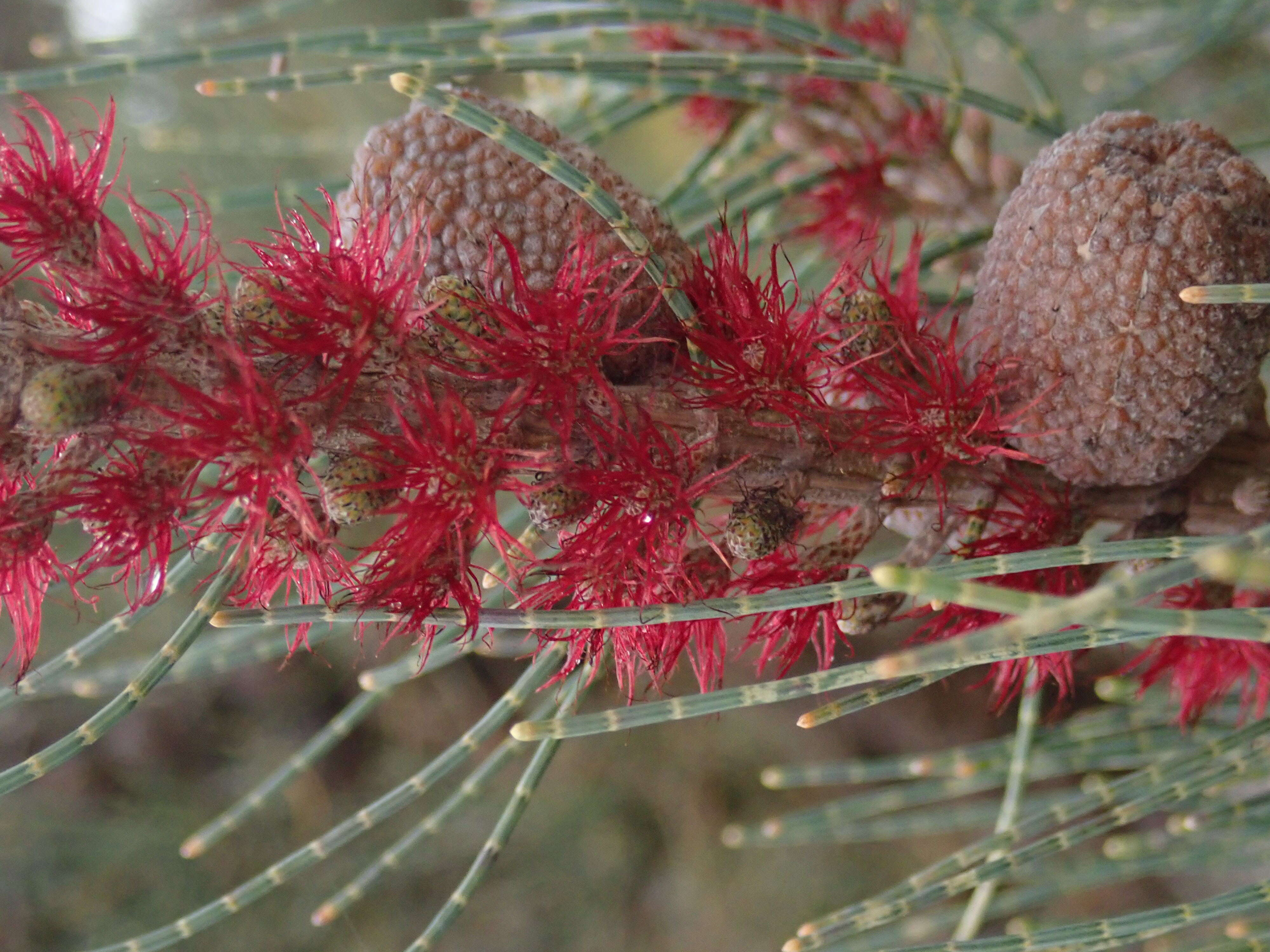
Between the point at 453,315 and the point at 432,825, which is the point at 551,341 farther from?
the point at 432,825

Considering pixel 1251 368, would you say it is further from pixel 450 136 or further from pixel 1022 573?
pixel 450 136

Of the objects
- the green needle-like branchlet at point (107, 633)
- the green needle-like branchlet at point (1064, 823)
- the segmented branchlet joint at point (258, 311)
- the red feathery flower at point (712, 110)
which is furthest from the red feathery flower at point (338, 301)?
the red feathery flower at point (712, 110)

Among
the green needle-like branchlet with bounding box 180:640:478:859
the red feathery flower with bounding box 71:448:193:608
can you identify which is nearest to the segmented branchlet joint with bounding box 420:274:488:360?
the red feathery flower with bounding box 71:448:193:608

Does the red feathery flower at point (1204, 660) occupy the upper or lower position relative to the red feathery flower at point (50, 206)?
lower

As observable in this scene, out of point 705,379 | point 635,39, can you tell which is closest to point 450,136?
point 705,379

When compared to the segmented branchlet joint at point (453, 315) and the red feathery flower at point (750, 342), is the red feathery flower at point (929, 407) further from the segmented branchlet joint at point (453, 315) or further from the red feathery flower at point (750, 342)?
the segmented branchlet joint at point (453, 315)
